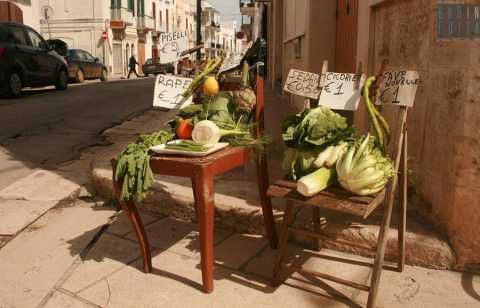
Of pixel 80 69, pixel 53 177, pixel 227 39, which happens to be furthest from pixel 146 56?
pixel 227 39

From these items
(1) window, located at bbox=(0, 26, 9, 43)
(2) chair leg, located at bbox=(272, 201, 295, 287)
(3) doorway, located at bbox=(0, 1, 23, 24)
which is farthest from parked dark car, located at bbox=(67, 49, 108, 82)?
(2) chair leg, located at bbox=(272, 201, 295, 287)

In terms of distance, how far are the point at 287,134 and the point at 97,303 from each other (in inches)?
54.9

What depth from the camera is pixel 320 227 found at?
9.81ft

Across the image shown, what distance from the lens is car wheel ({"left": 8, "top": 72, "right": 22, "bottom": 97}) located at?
12.1 metres

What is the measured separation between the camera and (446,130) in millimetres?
2783

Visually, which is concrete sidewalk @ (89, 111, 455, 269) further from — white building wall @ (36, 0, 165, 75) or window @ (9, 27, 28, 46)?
white building wall @ (36, 0, 165, 75)

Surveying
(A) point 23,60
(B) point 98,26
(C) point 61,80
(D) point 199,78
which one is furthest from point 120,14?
(D) point 199,78

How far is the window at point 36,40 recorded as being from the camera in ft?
43.1

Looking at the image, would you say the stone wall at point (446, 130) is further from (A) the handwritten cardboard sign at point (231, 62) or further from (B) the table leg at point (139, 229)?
(B) the table leg at point (139, 229)

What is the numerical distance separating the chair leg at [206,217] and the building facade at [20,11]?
23112 mm

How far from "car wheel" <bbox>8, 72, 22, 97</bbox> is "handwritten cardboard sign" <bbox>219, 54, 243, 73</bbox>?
1045 cm

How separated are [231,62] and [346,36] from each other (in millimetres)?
2878

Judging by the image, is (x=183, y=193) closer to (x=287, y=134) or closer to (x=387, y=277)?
(x=287, y=134)

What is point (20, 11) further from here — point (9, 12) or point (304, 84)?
point (304, 84)
